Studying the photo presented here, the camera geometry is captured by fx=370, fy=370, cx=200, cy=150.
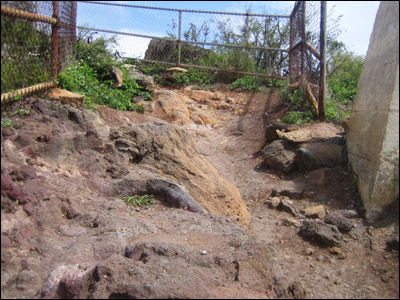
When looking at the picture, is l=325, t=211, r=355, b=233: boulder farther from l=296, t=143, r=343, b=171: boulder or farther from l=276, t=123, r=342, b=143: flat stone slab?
l=276, t=123, r=342, b=143: flat stone slab

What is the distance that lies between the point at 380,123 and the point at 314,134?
2095 millimetres

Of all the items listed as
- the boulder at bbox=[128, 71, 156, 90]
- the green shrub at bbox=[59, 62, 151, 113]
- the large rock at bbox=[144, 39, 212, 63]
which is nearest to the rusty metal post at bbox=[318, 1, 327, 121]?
the green shrub at bbox=[59, 62, 151, 113]


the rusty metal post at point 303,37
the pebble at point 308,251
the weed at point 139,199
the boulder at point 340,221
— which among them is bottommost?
the pebble at point 308,251

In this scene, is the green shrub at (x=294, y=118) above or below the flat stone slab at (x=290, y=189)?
above

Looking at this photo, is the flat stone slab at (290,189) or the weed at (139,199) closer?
the weed at (139,199)

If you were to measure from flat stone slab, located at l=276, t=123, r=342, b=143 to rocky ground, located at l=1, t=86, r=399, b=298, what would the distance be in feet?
0.55

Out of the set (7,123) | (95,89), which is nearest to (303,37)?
(95,89)

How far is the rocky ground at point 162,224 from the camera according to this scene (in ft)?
7.56

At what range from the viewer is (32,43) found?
3906 mm

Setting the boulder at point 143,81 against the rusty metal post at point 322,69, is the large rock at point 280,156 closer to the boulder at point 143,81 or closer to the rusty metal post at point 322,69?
the rusty metal post at point 322,69

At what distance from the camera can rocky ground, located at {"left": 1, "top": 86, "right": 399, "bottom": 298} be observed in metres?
2.30

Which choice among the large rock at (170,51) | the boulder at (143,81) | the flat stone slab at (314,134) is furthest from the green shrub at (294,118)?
the large rock at (170,51)

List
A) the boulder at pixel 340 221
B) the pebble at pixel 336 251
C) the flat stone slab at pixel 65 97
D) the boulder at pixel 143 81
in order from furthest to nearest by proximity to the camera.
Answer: the boulder at pixel 143 81 < the flat stone slab at pixel 65 97 < the boulder at pixel 340 221 < the pebble at pixel 336 251

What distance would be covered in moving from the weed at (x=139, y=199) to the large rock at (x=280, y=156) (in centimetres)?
228
